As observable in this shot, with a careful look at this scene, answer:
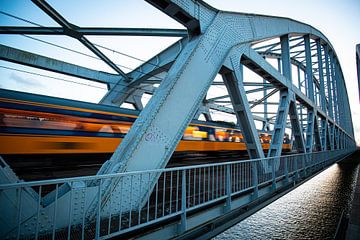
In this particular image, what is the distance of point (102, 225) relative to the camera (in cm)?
288

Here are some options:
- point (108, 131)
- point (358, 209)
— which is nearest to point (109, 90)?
point (108, 131)

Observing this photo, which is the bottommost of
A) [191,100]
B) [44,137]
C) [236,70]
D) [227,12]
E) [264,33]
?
[44,137]

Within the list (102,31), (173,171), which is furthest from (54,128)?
(173,171)

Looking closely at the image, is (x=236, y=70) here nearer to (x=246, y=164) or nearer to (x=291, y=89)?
(x=246, y=164)

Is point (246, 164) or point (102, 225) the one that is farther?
point (246, 164)

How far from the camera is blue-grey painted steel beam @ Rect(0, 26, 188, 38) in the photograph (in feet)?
22.4

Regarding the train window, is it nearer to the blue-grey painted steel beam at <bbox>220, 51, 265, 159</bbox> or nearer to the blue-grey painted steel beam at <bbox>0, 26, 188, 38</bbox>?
the blue-grey painted steel beam at <bbox>220, 51, 265, 159</bbox>

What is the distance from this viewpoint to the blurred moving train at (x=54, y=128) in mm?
7195

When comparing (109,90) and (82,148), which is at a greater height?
(109,90)

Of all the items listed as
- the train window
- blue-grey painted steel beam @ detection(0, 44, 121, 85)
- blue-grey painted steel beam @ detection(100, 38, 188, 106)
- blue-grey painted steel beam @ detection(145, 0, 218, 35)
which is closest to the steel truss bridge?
blue-grey painted steel beam @ detection(145, 0, 218, 35)

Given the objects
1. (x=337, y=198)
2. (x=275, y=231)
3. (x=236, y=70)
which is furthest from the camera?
(x=236, y=70)

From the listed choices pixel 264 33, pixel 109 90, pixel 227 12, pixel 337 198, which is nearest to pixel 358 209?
pixel 337 198

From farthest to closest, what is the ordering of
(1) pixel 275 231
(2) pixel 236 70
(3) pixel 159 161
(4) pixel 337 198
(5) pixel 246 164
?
(2) pixel 236 70
(4) pixel 337 198
(5) pixel 246 164
(3) pixel 159 161
(1) pixel 275 231

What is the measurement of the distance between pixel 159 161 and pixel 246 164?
235cm
